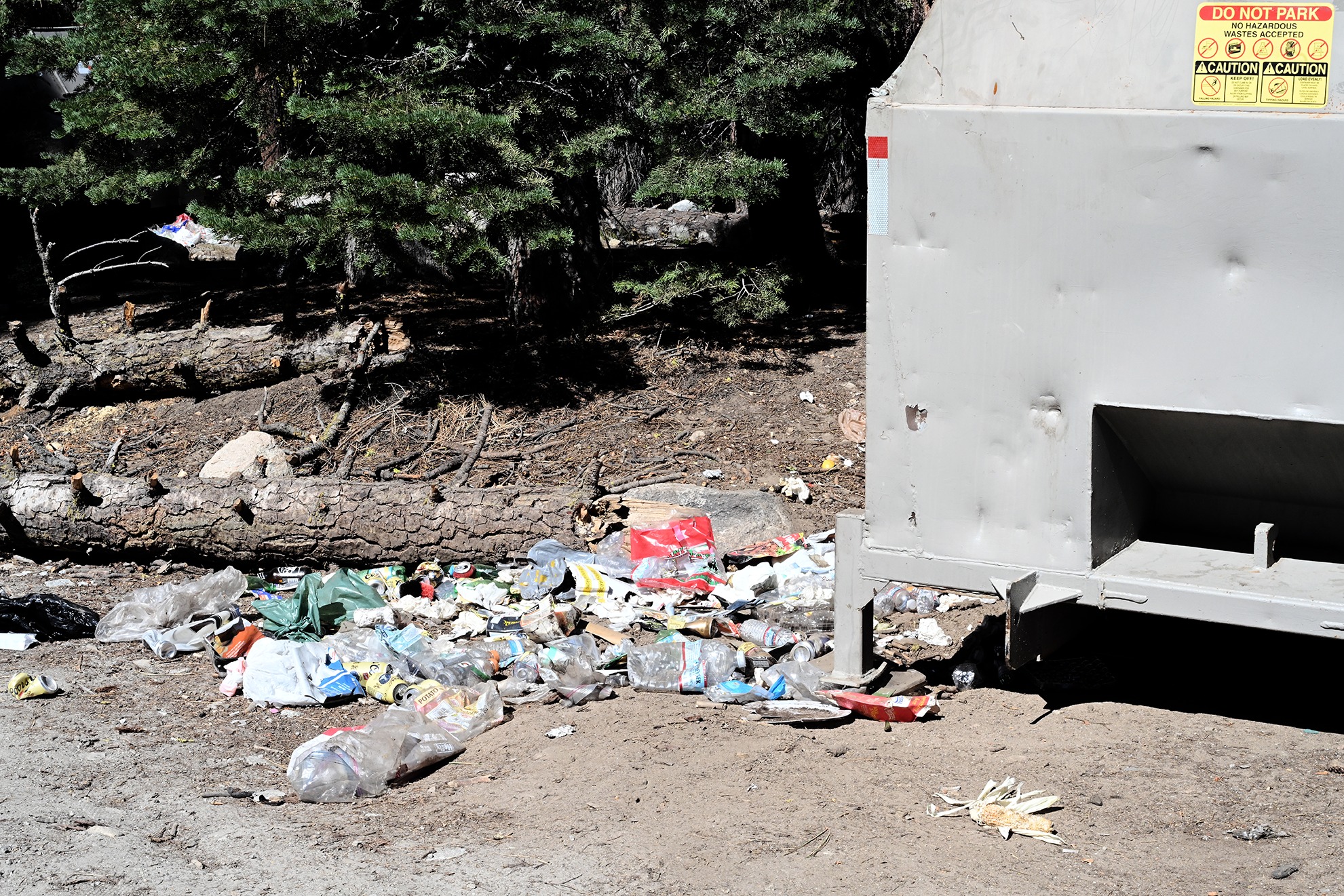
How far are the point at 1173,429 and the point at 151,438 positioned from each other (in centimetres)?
754

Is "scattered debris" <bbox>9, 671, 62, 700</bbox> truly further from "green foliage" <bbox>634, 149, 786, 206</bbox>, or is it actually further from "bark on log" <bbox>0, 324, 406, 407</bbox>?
"green foliage" <bbox>634, 149, 786, 206</bbox>

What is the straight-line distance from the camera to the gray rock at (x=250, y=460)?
791 cm

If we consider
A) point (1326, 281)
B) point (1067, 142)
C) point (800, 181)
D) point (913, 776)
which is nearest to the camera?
point (1326, 281)

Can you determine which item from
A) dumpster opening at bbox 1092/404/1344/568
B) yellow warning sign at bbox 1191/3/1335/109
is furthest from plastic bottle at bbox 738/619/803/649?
yellow warning sign at bbox 1191/3/1335/109

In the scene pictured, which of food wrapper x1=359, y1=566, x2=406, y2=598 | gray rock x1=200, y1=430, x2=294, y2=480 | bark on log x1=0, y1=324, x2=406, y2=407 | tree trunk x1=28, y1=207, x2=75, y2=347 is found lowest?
food wrapper x1=359, y1=566, x2=406, y2=598

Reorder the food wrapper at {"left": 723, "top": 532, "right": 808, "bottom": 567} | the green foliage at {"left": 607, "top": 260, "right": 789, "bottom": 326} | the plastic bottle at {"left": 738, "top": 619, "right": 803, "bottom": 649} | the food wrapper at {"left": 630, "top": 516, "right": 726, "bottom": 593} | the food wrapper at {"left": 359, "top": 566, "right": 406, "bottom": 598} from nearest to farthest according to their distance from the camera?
the plastic bottle at {"left": 738, "top": 619, "right": 803, "bottom": 649} < the food wrapper at {"left": 630, "top": 516, "right": 726, "bottom": 593} < the food wrapper at {"left": 359, "top": 566, "right": 406, "bottom": 598} < the food wrapper at {"left": 723, "top": 532, "right": 808, "bottom": 567} < the green foliage at {"left": 607, "top": 260, "right": 789, "bottom": 326}

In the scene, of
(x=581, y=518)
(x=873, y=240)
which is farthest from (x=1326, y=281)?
(x=581, y=518)

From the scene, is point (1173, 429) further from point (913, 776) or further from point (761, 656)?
point (761, 656)

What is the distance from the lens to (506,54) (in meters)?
8.71

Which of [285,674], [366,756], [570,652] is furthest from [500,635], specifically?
[366,756]

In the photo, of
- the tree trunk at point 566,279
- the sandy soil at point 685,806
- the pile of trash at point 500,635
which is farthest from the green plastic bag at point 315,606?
the tree trunk at point 566,279

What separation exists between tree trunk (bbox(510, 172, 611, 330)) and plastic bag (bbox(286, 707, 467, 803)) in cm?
565

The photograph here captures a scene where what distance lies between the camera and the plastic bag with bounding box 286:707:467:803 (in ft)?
14.1

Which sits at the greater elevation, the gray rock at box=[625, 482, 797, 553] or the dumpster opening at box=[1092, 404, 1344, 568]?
the dumpster opening at box=[1092, 404, 1344, 568]
